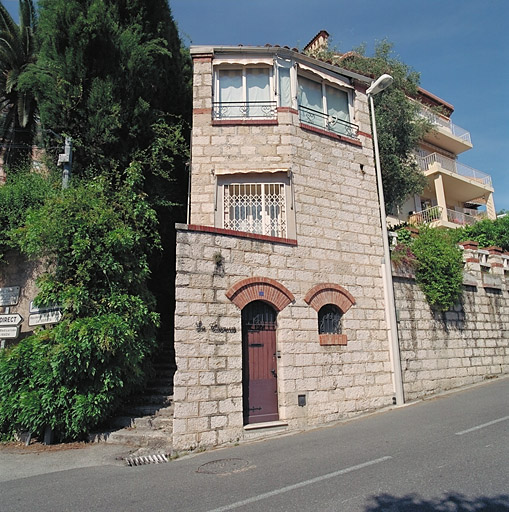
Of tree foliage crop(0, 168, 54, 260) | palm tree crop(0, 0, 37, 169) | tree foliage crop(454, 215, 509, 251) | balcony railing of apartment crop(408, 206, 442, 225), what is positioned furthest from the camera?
balcony railing of apartment crop(408, 206, 442, 225)

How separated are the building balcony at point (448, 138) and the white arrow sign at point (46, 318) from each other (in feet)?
72.0

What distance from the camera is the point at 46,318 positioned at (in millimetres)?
8109

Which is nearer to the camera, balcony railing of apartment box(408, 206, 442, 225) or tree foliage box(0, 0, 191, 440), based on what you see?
Result: tree foliage box(0, 0, 191, 440)

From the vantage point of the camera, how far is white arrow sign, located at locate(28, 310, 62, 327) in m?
8.03

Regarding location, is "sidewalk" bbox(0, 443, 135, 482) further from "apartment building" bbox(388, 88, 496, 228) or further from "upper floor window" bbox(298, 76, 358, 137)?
"apartment building" bbox(388, 88, 496, 228)

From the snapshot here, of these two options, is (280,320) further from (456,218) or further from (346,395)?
(456,218)

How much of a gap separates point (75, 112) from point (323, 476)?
976 centimetres

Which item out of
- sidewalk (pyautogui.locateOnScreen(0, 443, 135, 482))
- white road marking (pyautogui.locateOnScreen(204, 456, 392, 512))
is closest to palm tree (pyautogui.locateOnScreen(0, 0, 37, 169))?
sidewalk (pyautogui.locateOnScreen(0, 443, 135, 482))

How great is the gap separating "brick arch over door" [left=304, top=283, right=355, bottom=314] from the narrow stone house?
0.02 m

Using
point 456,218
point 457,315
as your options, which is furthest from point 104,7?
point 456,218

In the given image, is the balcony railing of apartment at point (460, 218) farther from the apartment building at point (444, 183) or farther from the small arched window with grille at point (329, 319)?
the small arched window with grille at point (329, 319)

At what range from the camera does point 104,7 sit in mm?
10367

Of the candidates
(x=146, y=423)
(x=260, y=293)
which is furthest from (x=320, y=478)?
(x=146, y=423)

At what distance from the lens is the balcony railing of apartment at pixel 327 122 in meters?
10.5
